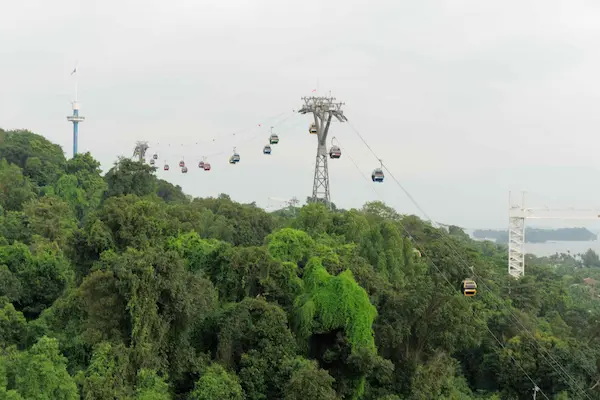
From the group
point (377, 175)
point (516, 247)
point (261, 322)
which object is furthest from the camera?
point (516, 247)

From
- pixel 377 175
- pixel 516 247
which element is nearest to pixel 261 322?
pixel 377 175

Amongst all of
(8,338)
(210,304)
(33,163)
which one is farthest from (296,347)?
(33,163)

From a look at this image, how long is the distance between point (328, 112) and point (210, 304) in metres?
12.0

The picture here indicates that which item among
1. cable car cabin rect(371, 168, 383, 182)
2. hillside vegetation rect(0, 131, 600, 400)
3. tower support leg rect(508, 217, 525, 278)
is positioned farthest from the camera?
tower support leg rect(508, 217, 525, 278)

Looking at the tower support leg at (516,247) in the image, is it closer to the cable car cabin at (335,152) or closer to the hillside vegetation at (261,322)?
the hillside vegetation at (261,322)

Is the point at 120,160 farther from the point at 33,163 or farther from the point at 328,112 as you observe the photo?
the point at 33,163

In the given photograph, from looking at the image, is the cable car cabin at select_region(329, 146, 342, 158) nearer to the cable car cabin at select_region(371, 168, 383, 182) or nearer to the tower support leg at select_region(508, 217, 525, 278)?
the cable car cabin at select_region(371, 168, 383, 182)

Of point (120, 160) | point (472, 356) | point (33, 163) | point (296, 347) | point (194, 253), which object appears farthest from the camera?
point (33, 163)

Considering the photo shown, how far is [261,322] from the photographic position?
2130cm

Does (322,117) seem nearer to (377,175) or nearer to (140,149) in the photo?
(377,175)

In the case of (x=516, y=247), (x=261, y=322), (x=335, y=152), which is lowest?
(x=261, y=322)

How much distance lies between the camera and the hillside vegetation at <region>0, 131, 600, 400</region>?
18797 mm

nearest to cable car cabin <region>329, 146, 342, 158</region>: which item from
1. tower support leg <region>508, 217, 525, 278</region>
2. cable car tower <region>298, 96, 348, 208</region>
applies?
cable car tower <region>298, 96, 348, 208</region>

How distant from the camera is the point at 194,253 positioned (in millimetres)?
25609
